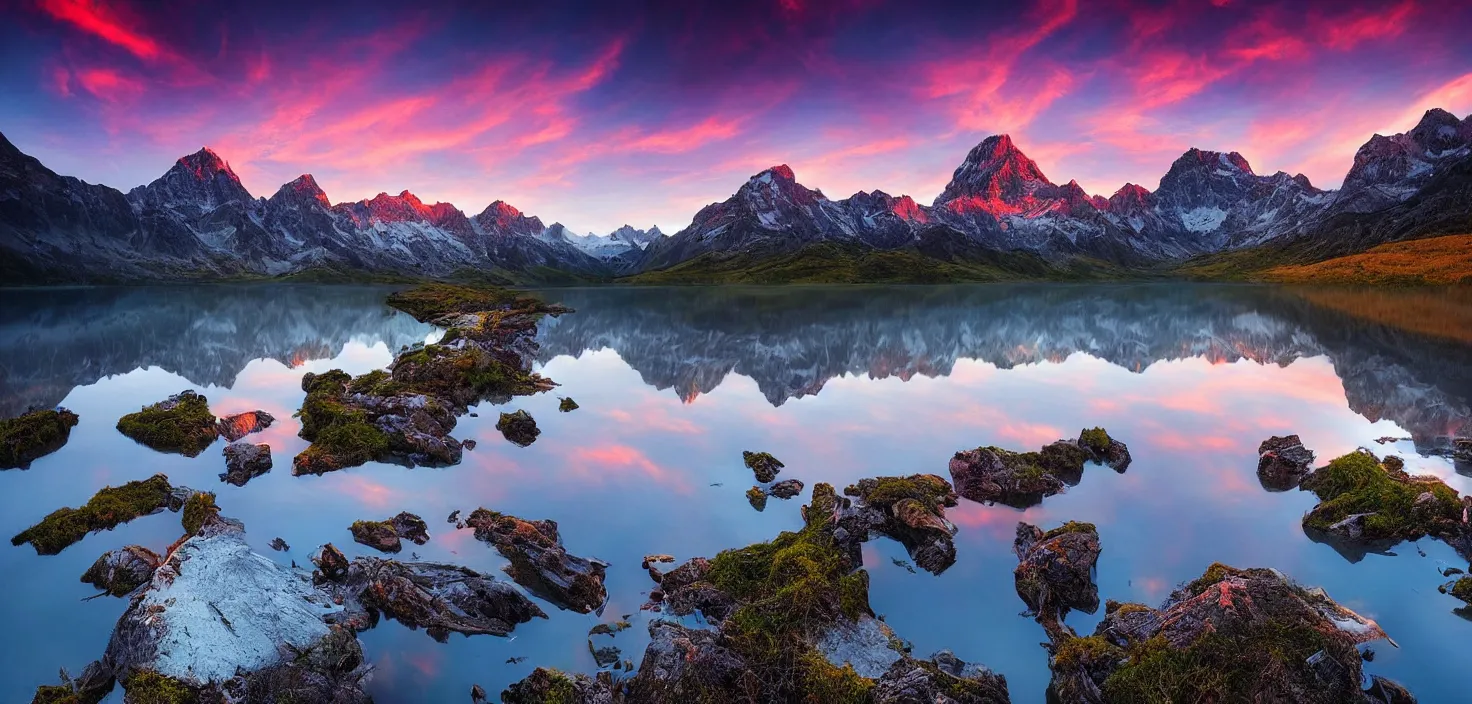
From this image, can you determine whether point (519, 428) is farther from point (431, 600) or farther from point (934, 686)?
point (934, 686)

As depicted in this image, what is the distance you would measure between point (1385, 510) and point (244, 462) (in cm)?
3387

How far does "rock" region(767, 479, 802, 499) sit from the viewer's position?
18.6 m

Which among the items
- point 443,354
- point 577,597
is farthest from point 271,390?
point 577,597

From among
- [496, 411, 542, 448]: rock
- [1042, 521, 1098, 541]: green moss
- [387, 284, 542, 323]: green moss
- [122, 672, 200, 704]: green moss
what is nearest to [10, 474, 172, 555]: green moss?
[122, 672, 200, 704]: green moss

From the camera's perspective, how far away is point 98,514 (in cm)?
1658

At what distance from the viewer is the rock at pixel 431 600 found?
12164mm

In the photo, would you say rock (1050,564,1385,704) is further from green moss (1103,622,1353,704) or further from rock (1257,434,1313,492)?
rock (1257,434,1313,492)

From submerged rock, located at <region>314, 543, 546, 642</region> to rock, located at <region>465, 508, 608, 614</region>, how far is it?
0.69 metres

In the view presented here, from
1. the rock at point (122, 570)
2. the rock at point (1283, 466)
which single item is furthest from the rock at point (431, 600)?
the rock at point (1283, 466)

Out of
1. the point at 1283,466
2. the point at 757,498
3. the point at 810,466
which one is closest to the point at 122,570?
the point at 757,498

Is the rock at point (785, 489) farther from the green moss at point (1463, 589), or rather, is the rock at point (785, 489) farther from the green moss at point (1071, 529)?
the green moss at point (1463, 589)

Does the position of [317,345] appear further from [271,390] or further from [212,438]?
[212,438]

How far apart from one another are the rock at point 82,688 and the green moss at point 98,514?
7.65 m

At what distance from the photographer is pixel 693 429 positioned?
25.9m
